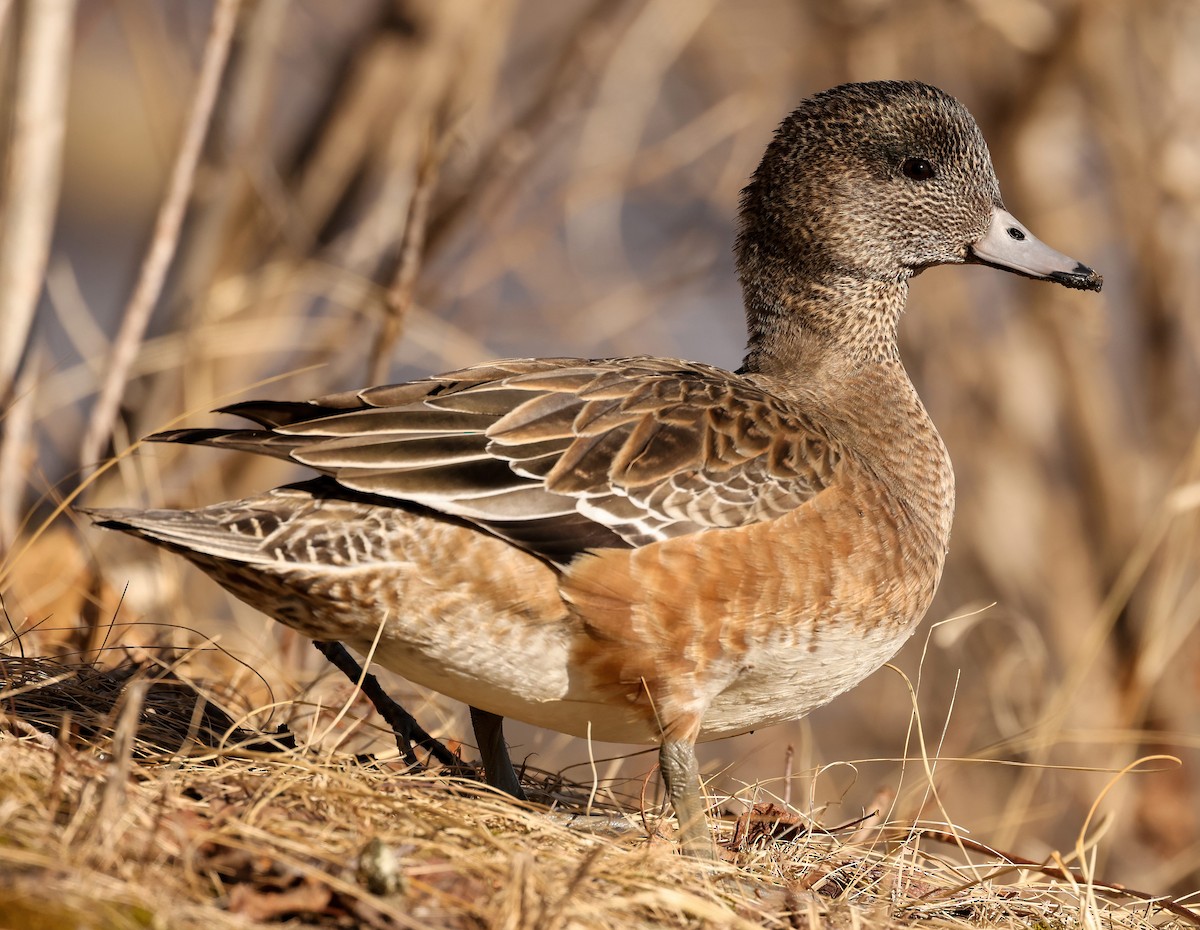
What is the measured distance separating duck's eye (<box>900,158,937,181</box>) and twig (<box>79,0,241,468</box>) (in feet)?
6.75

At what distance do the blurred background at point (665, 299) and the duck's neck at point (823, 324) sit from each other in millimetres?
1195

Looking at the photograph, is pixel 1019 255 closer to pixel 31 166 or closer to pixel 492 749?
pixel 492 749

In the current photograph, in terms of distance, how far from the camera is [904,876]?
3150 millimetres

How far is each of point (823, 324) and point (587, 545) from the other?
1404 millimetres

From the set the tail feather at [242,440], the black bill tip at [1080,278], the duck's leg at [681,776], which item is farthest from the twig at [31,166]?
the black bill tip at [1080,278]

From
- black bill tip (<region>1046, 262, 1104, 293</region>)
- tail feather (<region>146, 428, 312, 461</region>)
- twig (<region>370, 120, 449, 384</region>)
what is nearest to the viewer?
tail feather (<region>146, 428, 312, 461</region>)

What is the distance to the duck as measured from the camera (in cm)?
303

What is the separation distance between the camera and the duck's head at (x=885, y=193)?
4.10m

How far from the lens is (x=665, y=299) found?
6.87 metres

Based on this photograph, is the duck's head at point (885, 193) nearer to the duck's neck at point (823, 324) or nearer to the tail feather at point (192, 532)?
the duck's neck at point (823, 324)

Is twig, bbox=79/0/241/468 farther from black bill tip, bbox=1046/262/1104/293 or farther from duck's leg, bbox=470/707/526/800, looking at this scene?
black bill tip, bbox=1046/262/1104/293

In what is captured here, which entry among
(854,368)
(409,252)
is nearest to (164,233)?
(409,252)

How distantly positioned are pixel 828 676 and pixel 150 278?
7.74ft

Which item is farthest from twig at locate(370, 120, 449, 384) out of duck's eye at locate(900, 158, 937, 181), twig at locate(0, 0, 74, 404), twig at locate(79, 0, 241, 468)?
duck's eye at locate(900, 158, 937, 181)
